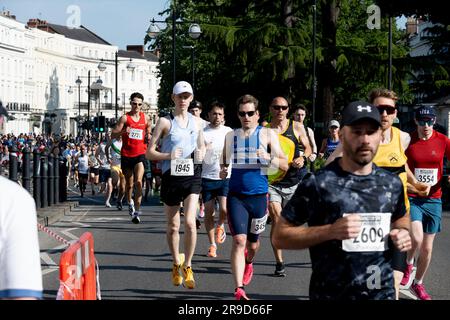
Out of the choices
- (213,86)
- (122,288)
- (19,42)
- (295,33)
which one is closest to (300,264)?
(122,288)

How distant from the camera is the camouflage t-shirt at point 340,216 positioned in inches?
207

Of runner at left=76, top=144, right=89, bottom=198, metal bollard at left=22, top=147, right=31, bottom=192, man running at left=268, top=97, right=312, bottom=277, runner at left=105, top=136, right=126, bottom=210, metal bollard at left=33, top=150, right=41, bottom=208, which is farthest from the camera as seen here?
runner at left=76, top=144, right=89, bottom=198

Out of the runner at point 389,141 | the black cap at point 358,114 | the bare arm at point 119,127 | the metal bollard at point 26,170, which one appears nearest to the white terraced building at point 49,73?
the metal bollard at point 26,170

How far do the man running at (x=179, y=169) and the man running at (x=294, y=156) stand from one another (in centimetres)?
122

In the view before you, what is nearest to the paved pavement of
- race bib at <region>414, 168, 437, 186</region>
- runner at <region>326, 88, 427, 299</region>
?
race bib at <region>414, 168, 437, 186</region>

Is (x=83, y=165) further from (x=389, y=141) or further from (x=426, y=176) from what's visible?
(x=389, y=141)

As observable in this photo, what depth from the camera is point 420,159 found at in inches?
426

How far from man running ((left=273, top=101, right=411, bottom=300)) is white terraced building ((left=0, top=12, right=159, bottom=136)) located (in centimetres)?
12738

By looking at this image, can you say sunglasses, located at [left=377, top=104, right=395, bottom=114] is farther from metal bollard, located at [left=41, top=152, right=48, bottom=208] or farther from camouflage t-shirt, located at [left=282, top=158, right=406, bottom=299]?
metal bollard, located at [left=41, top=152, right=48, bottom=208]

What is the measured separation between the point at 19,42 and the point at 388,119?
5710 inches

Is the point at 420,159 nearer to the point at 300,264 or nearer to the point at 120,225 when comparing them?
the point at 300,264

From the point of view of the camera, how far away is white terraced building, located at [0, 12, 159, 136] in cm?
14650

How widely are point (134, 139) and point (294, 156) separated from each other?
538 centimetres
